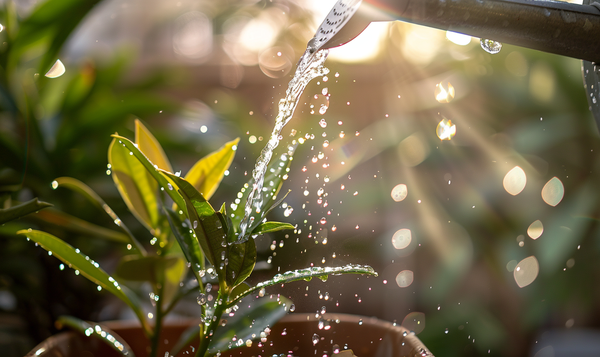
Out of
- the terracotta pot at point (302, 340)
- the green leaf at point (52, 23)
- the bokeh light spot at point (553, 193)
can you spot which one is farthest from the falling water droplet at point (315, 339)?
the bokeh light spot at point (553, 193)

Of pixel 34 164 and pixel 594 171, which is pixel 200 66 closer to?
pixel 34 164

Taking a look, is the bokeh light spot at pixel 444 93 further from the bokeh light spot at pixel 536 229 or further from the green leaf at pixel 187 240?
the green leaf at pixel 187 240

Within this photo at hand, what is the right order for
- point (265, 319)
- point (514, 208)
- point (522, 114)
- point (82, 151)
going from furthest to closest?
point (522, 114)
point (514, 208)
point (82, 151)
point (265, 319)

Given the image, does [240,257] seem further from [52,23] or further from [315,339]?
[52,23]

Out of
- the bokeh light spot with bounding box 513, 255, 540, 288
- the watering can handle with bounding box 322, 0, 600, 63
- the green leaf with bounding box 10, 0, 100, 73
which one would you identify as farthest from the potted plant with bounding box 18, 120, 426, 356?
the bokeh light spot with bounding box 513, 255, 540, 288

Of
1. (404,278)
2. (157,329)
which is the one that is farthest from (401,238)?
(157,329)

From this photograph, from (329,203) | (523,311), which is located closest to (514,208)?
(523,311)
